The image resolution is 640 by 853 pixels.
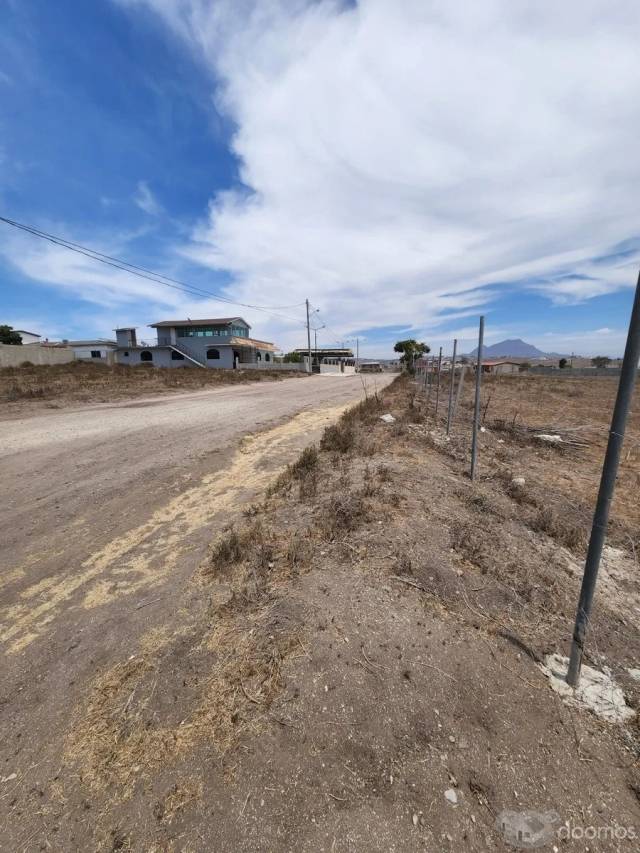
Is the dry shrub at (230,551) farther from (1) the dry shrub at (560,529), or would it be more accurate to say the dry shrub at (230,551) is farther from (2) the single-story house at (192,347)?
(2) the single-story house at (192,347)

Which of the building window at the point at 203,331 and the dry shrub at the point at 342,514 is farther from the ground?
the building window at the point at 203,331

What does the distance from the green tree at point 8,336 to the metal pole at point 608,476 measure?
73.4 m

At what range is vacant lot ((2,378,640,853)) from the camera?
1710 mm

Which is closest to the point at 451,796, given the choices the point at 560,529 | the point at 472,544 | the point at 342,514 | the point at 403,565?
the point at 403,565

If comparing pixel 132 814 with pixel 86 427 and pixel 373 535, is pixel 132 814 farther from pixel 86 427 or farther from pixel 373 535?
pixel 86 427

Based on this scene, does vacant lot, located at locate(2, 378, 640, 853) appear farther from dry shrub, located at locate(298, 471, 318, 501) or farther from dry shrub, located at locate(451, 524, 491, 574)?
dry shrub, located at locate(298, 471, 318, 501)

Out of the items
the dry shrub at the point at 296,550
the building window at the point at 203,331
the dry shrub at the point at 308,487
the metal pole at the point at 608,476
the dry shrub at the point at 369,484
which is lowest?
the dry shrub at the point at 296,550

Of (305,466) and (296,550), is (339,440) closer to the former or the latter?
(305,466)

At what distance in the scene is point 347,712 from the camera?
2.16m

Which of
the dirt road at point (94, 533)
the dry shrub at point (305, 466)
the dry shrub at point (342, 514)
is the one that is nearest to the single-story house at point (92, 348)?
the dirt road at point (94, 533)

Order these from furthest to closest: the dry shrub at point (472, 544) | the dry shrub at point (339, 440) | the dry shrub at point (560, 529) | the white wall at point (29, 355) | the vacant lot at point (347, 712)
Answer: the white wall at point (29, 355) < the dry shrub at point (339, 440) < the dry shrub at point (560, 529) < the dry shrub at point (472, 544) < the vacant lot at point (347, 712)

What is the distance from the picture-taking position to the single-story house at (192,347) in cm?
4581

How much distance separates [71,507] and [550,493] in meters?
7.28

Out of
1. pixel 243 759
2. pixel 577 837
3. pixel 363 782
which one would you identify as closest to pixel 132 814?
pixel 243 759
